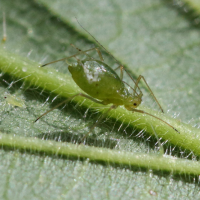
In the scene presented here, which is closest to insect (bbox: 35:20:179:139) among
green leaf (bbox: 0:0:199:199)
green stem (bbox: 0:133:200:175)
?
green leaf (bbox: 0:0:199:199)

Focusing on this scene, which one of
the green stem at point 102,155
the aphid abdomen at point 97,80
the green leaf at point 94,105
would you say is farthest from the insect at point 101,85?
the green stem at point 102,155

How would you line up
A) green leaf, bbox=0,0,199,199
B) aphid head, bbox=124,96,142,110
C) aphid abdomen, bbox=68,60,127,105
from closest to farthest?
green leaf, bbox=0,0,199,199, aphid abdomen, bbox=68,60,127,105, aphid head, bbox=124,96,142,110

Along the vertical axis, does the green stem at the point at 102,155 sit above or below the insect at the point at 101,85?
below

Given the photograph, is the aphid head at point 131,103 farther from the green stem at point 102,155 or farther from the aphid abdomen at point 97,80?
the green stem at point 102,155

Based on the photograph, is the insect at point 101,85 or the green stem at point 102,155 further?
the insect at point 101,85

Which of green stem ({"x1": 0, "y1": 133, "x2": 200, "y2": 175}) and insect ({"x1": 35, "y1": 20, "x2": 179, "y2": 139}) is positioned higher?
insect ({"x1": 35, "y1": 20, "x2": 179, "y2": 139})

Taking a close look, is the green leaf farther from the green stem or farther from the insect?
the insect

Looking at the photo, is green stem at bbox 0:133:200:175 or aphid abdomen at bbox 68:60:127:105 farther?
aphid abdomen at bbox 68:60:127:105
